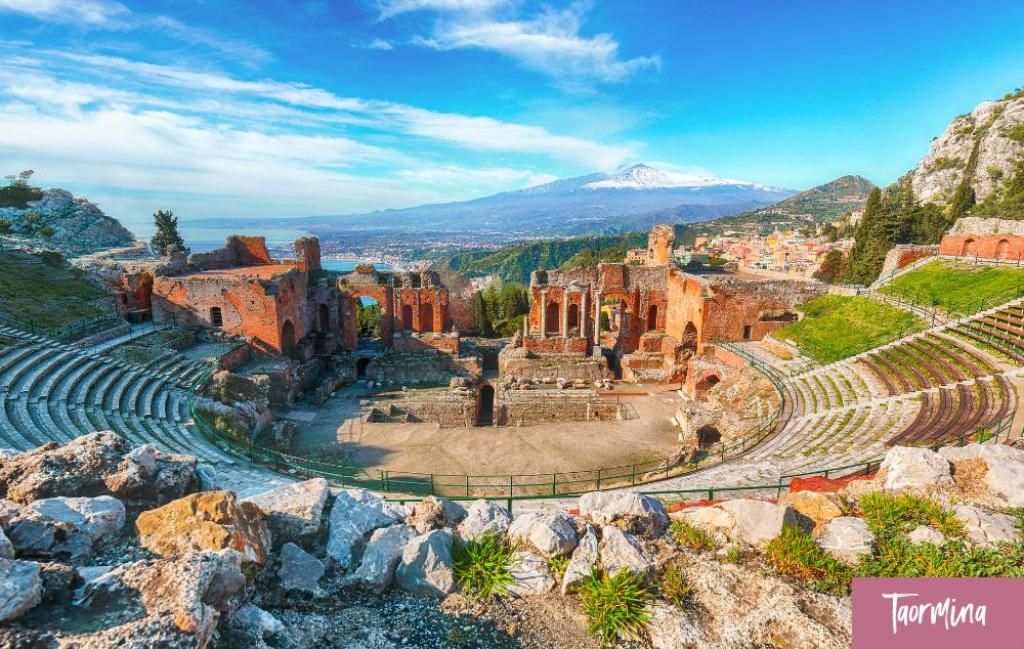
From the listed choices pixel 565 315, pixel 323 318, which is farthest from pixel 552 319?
pixel 323 318

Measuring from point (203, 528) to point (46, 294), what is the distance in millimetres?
26054

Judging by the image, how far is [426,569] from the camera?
5703 mm

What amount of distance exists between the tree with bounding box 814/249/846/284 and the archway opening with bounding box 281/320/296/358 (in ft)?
152

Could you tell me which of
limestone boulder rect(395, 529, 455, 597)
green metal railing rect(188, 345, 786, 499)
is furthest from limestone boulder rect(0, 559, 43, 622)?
green metal railing rect(188, 345, 786, 499)

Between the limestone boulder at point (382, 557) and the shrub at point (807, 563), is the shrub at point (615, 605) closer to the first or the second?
the shrub at point (807, 563)

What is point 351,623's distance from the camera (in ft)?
16.7

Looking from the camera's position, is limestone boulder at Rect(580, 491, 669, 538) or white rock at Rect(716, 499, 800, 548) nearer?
white rock at Rect(716, 499, 800, 548)

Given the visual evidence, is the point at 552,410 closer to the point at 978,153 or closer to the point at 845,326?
the point at 845,326

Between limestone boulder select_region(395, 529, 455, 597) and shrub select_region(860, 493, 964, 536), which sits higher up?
shrub select_region(860, 493, 964, 536)

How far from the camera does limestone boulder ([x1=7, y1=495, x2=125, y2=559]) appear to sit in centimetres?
450

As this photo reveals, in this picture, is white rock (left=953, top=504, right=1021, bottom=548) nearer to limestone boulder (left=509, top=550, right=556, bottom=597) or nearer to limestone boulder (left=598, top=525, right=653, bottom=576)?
limestone boulder (left=598, top=525, right=653, bottom=576)

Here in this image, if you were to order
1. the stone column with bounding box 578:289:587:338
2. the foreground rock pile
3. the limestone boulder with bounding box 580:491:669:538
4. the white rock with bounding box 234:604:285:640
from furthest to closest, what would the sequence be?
the stone column with bounding box 578:289:587:338
the limestone boulder with bounding box 580:491:669:538
the white rock with bounding box 234:604:285:640
the foreground rock pile

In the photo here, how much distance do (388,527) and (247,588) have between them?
6.05 ft

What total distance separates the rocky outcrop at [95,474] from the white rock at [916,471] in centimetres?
1023
